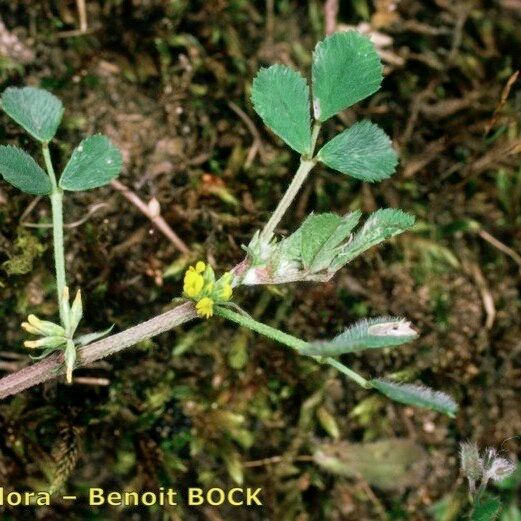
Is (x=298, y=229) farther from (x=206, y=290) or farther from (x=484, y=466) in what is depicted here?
(x=484, y=466)

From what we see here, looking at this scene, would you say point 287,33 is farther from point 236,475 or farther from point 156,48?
point 236,475

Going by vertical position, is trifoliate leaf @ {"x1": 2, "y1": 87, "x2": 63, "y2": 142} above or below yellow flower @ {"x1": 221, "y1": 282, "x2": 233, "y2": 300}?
above

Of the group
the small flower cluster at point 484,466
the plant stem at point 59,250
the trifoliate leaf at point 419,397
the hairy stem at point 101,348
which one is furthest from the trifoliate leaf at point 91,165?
the small flower cluster at point 484,466

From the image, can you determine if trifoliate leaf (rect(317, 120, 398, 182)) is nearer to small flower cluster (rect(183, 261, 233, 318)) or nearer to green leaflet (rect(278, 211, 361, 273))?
green leaflet (rect(278, 211, 361, 273))

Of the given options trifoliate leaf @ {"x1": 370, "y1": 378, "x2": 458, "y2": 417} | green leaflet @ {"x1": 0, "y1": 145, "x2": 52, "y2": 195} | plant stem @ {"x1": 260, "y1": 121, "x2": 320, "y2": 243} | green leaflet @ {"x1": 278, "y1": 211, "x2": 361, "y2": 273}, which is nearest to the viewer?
trifoliate leaf @ {"x1": 370, "y1": 378, "x2": 458, "y2": 417}

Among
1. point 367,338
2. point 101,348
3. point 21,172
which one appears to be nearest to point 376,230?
point 367,338

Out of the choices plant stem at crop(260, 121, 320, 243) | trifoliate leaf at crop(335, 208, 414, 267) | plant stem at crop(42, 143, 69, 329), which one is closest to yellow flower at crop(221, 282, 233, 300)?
plant stem at crop(260, 121, 320, 243)

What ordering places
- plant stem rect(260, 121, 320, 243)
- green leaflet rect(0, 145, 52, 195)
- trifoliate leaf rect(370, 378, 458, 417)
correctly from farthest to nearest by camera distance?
green leaflet rect(0, 145, 52, 195)
plant stem rect(260, 121, 320, 243)
trifoliate leaf rect(370, 378, 458, 417)

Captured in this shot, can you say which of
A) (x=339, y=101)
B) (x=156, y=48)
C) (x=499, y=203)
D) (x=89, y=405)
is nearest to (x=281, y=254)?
(x=339, y=101)
